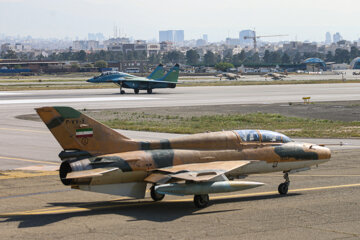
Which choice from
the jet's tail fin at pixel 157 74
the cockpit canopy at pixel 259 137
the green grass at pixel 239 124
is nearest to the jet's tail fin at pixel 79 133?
the cockpit canopy at pixel 259 137

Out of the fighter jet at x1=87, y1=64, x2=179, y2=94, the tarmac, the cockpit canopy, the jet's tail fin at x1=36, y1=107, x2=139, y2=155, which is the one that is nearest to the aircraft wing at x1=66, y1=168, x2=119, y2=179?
the jet's tail fin at x1=36, y1=107, x2=139, y2=155

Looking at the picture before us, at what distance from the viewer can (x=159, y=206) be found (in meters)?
19.8

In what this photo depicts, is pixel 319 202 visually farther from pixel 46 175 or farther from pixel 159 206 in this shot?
pixel 46 175

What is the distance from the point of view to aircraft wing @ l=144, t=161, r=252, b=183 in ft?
60.6

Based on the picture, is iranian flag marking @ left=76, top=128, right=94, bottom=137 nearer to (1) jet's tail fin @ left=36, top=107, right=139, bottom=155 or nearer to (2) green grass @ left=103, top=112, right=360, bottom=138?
(1) jet's tail fin @ left=36, top=107, right=139, bottom=155

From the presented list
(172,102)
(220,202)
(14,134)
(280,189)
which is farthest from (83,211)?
(172,102)

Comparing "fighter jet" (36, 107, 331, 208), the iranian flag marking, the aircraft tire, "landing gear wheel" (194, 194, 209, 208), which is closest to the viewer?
"fighter jet" (36, 107, 331, 208)

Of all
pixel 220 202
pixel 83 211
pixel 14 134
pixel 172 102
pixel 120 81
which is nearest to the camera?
pixel 83 211

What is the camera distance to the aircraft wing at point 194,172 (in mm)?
18484

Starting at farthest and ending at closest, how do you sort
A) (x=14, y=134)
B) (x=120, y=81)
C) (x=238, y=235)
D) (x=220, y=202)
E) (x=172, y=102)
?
1. (x=120, y=81)
2. (x=172, y=102)
3. (x=14, y=134)
4. (x=220, y=202)
5. (x=238, y=235)

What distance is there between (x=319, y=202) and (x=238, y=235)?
207 inches

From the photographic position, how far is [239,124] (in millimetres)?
47125

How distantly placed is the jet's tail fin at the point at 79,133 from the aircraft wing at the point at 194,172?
4.74ft

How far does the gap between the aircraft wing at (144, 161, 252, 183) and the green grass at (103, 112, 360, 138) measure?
69.3ft
